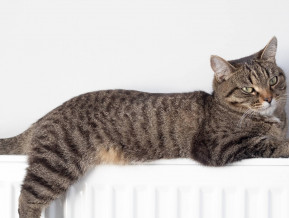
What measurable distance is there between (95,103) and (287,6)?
2.43 feet

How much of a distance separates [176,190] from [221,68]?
16.0 inches

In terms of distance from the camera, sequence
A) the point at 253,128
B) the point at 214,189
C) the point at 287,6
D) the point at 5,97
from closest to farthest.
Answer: the point at 214,189
the point at 253,128
the point at 287,6
the point at 5,97

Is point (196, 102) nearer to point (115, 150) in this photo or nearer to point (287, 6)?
point (115, 150)

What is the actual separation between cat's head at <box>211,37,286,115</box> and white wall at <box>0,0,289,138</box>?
0.66ft

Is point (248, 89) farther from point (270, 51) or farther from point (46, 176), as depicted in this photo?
point (46, 176)

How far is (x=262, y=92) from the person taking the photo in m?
1.30

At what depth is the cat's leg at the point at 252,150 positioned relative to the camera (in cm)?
123

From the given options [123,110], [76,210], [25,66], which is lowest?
[76,210]

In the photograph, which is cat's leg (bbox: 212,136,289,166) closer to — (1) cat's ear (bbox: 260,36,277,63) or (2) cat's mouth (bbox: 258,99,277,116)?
(2) cat's mouth (bbox: 258,99,277,116)

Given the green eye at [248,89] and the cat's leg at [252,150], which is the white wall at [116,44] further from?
the cat's leg at [252,150]

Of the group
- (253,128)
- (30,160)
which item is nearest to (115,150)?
(30,160)

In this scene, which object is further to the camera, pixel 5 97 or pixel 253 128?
pixel 5 97

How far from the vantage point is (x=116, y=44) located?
5.22 feet

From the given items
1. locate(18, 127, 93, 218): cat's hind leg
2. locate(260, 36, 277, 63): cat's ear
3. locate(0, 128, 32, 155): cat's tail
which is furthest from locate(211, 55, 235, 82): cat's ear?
locate(0, 128, 32, 155): cat's tail
